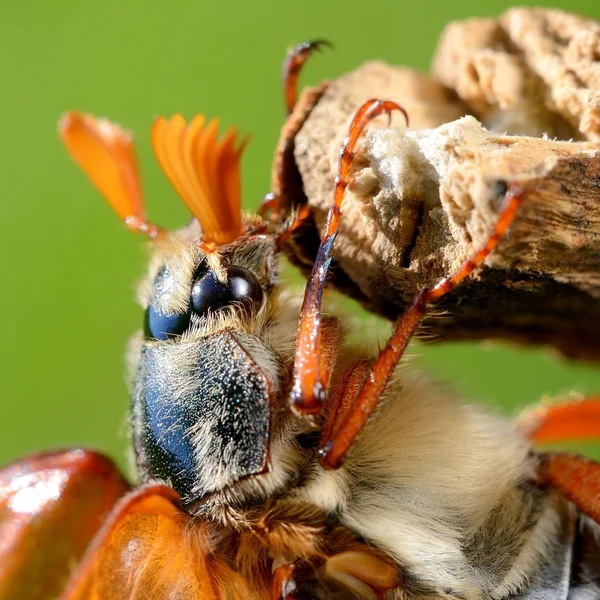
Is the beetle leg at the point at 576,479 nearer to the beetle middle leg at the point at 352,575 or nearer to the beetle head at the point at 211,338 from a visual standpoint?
the beetle middle leg at the point at 352,575

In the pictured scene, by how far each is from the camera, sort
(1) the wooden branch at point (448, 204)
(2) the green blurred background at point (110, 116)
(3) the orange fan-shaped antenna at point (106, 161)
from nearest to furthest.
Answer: (1) the wooden branch at point (448, 204)
(3) the orange fan-shaped antenna at point (106, 161)
(2) the green blurred background at point (110, 116)

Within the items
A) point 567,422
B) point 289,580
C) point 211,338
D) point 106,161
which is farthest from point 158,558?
point 567,422

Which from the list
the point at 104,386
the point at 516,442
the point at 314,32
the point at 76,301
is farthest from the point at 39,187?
the point at 516,442

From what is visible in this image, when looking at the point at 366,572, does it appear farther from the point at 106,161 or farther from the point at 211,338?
the point at 106,161

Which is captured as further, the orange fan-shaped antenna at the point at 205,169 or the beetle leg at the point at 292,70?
the beetle leg at the point at 292,70

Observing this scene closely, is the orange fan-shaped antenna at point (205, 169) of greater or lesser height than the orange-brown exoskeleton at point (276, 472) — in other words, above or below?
above

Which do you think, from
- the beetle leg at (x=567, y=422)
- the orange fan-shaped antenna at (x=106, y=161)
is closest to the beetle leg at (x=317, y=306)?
the orange fan-shaped antenna at (x=106, y=161)

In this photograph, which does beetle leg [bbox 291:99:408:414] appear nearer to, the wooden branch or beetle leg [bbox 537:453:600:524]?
the wooden branch

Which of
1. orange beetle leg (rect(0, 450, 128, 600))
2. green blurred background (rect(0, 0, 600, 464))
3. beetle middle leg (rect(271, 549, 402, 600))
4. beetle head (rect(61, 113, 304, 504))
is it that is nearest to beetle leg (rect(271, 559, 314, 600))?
beetle middle leg (rect(271, 549, 402, 600))

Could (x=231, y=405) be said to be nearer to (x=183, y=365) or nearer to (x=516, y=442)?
(x=183, y=365)

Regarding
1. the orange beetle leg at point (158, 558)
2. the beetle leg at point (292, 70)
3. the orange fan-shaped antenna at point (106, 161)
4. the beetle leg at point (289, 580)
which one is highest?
the beetle leg at point (292, 70)
